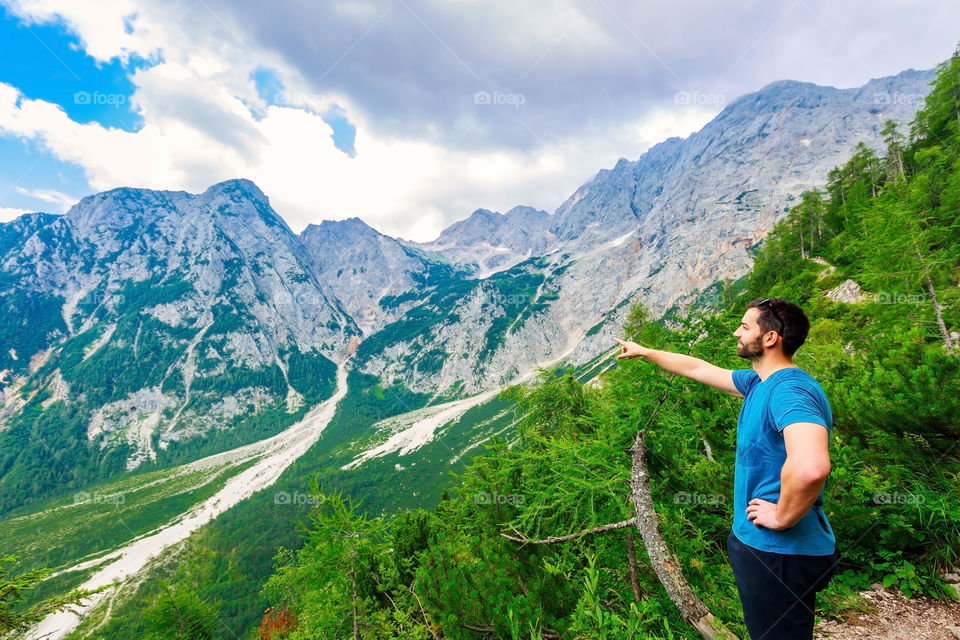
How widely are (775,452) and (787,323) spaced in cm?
93

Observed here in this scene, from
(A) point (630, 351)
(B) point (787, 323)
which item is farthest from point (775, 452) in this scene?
(A) point (630, 351)

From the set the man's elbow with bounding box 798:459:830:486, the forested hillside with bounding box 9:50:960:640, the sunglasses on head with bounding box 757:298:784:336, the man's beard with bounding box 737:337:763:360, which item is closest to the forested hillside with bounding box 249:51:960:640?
the forested hillside with bounding box 9:50:960:640

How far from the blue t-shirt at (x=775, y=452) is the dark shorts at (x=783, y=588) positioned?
7cm

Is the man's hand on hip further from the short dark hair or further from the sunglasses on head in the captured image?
the sunglasses on head

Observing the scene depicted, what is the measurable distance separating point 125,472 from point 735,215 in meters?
324

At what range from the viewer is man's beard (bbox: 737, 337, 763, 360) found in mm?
2723

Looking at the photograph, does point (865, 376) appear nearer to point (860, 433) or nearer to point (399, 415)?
point (860, 433)

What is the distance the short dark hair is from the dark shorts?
52.0 inches

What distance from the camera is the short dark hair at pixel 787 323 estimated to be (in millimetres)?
2609

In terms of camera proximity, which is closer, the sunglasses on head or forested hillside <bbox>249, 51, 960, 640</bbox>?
the sunglasses on head

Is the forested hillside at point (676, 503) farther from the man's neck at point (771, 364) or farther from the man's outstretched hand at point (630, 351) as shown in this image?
the man's neck at point (771, 364)

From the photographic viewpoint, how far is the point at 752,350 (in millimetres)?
2754

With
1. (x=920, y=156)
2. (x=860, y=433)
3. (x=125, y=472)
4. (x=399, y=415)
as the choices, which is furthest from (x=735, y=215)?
(x=125, y=472)

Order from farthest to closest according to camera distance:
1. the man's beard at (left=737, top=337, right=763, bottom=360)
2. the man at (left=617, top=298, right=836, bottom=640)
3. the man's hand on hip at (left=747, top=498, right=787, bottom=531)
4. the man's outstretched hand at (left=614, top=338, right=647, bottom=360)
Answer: the man's outstretched hand at (left=614, top=338, right=647, bottom=360)
the man's beard at (left=737, top=337, right=763, bottom=360)
the man's hand on hip at (left=747, top=498, right=787, bottom=531)
the man at (left=617, top=298, right=836, bottom=640)
